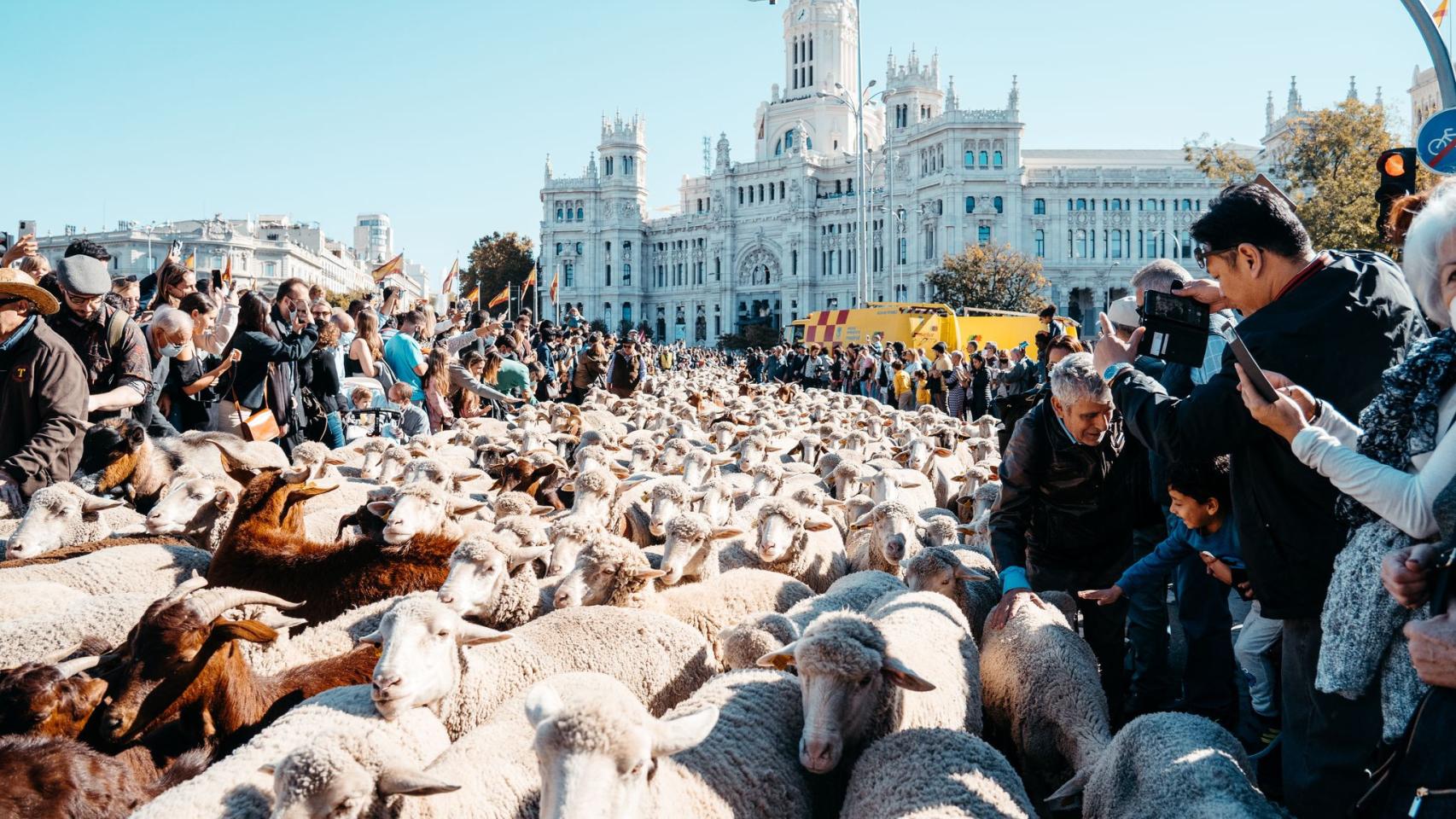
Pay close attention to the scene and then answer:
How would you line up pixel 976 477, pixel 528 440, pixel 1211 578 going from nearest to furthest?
pixel 1211 578 → pixel 976 477 → pixel 528 440

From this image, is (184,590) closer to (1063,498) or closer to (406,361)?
(1063,498)

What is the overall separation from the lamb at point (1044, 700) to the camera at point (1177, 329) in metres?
1.23

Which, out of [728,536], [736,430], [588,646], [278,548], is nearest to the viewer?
[588,646]

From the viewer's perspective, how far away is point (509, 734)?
9.68 feet

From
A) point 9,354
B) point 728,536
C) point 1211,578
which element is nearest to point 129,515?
point 9,354

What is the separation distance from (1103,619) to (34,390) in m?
4.71

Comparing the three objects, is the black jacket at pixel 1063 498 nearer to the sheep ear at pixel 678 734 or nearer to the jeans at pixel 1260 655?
the jeans at pixel 1260 655

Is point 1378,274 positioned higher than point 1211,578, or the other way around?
point 1378,274

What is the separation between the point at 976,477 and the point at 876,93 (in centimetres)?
3489

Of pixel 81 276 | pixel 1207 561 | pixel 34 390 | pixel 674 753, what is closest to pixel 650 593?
pixel 674 753

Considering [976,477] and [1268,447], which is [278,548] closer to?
[1268,447]

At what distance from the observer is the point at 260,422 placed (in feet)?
22.5

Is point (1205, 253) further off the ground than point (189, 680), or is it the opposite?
point (1205, 253)

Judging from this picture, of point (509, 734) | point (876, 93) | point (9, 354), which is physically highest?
point (876, 93)
